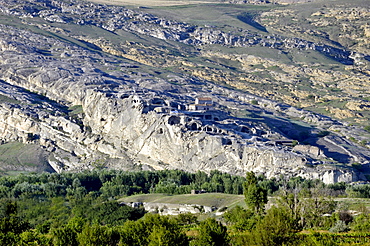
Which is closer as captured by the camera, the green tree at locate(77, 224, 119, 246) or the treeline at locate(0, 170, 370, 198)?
the green tree at locate(77, 224, 119, 246)

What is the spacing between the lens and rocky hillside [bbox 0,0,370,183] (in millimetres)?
94188

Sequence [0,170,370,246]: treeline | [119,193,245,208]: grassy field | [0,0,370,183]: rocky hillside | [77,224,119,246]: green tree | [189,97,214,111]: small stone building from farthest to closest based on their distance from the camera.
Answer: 1. [189,97,214,111]: small stone building
2. [0,0,370,183]: rocky hillside
3. [119,193,245,208]: grassy field
4. [0,170,370,246]: treeline
5. [77,224,119,246]: green tree

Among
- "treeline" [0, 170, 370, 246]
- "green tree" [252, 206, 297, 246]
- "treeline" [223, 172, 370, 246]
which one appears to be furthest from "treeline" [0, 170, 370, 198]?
"green tree" [252, 206, 297, 246]

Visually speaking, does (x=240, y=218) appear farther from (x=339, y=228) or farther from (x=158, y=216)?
(x=158, y=216)

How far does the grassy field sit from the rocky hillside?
13551 mm

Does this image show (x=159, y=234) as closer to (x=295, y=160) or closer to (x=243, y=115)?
(x=295, y=160)

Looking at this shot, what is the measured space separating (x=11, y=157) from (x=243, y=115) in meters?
46.2

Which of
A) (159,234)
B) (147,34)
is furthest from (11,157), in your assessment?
(147,34)

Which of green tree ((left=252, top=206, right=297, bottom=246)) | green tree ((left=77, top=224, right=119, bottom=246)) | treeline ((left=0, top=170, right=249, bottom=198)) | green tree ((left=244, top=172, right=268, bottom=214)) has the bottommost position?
treeline ((left=0, top=170, right=249, bottom=198))

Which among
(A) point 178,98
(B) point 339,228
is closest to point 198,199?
(B) point 339,228

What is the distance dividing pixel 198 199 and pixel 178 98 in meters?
46.6

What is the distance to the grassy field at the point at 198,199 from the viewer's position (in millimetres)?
72644

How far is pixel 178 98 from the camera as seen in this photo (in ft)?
388

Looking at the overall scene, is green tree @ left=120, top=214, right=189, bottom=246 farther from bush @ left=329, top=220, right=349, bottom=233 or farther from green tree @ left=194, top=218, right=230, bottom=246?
bush @ left=329, top=220, right=349, bottom=233
